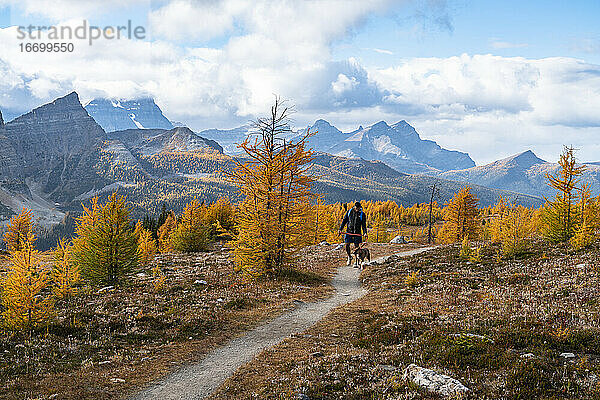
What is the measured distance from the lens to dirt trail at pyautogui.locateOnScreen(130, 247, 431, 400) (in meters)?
10.6

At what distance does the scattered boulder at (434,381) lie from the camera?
874 cm

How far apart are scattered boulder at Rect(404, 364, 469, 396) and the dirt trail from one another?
541 cm

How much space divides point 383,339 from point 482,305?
20.7 feet

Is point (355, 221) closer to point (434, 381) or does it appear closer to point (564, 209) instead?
point (434, 381)

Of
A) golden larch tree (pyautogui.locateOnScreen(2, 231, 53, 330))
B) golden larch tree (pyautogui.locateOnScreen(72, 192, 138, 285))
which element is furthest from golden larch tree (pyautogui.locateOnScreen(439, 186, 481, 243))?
golden larch tree (pyautogui.locateOnScreen(2, 231, 53, 330))

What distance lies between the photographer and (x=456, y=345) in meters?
11.3

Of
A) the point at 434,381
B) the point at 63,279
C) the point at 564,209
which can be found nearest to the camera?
the point at 434,381

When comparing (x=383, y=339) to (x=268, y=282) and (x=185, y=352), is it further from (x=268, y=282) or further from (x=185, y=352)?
(x=268, y=282)

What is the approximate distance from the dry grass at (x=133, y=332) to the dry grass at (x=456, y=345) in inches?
127

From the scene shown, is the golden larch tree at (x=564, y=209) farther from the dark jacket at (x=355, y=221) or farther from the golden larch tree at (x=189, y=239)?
the golden larch tree at (x=189, y=239)

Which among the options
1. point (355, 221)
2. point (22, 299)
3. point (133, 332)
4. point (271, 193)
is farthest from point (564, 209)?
point (22, 299)

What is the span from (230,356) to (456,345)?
293 inches

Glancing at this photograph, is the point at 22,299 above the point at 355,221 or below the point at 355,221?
Result: below

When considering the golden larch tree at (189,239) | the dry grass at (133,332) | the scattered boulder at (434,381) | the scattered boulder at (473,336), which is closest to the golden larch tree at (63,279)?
the dry grass at (133,332)
